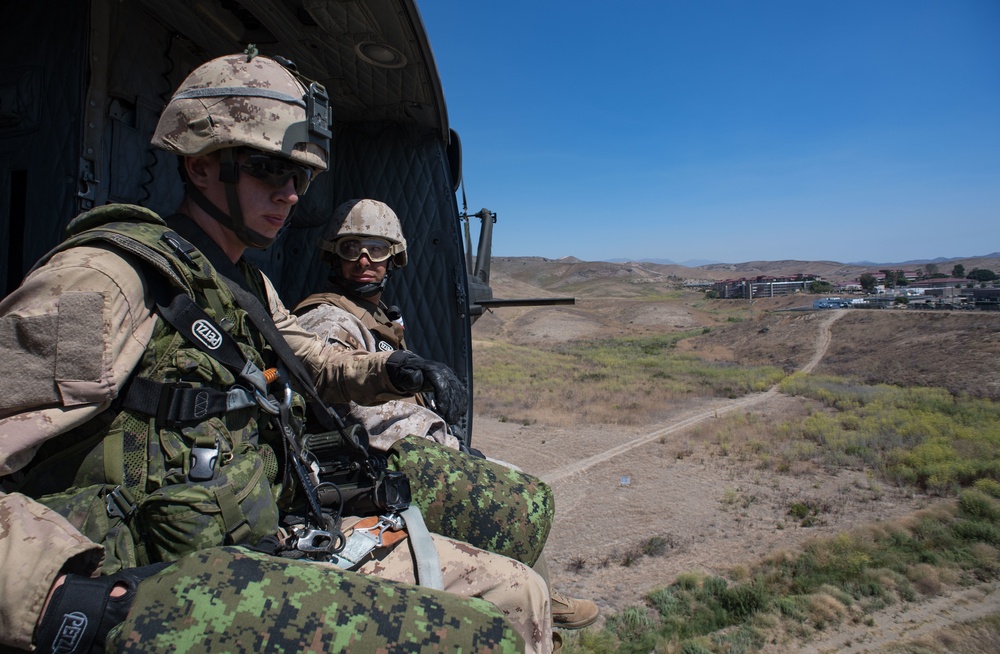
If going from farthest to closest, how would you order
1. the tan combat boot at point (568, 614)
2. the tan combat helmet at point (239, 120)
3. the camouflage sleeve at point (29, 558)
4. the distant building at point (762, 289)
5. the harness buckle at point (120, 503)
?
the distant building at point (762, 289)
the tan combat boot at point (568, 614)
the tan combat helmet at point (239, 120)
the harness buckle at point (120, 503)
the camouflage sleeve at point (29, 558)

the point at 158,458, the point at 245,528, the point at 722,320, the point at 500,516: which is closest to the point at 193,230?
the point at 158,458

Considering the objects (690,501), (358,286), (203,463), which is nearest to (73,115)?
(358,286)

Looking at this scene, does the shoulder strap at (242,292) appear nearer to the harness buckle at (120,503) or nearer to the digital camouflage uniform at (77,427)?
the digital camouflage uniform at (77,427)

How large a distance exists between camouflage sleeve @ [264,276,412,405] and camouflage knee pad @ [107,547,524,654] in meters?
0.94

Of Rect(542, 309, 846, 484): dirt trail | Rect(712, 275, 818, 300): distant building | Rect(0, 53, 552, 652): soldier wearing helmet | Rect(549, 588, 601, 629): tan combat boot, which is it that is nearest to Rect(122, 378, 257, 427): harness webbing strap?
Rect(0, 53, 552, 652): soldier wearing helmet

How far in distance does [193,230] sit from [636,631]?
14.9 ft

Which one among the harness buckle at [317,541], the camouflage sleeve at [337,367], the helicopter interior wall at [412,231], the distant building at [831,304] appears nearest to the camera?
the harness buckle at [317,541]

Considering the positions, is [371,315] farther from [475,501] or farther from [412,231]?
[475,501]

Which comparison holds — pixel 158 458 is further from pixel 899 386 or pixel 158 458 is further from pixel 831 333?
pixel 831 333

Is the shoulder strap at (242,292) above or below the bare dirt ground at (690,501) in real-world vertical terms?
above

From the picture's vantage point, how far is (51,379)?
1.27 metres

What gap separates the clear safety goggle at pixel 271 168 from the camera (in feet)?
6.22

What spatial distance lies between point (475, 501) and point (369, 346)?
3.66ft

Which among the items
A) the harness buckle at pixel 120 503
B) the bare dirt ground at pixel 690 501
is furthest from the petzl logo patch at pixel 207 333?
the bare dirt ground at pixel 690 501
